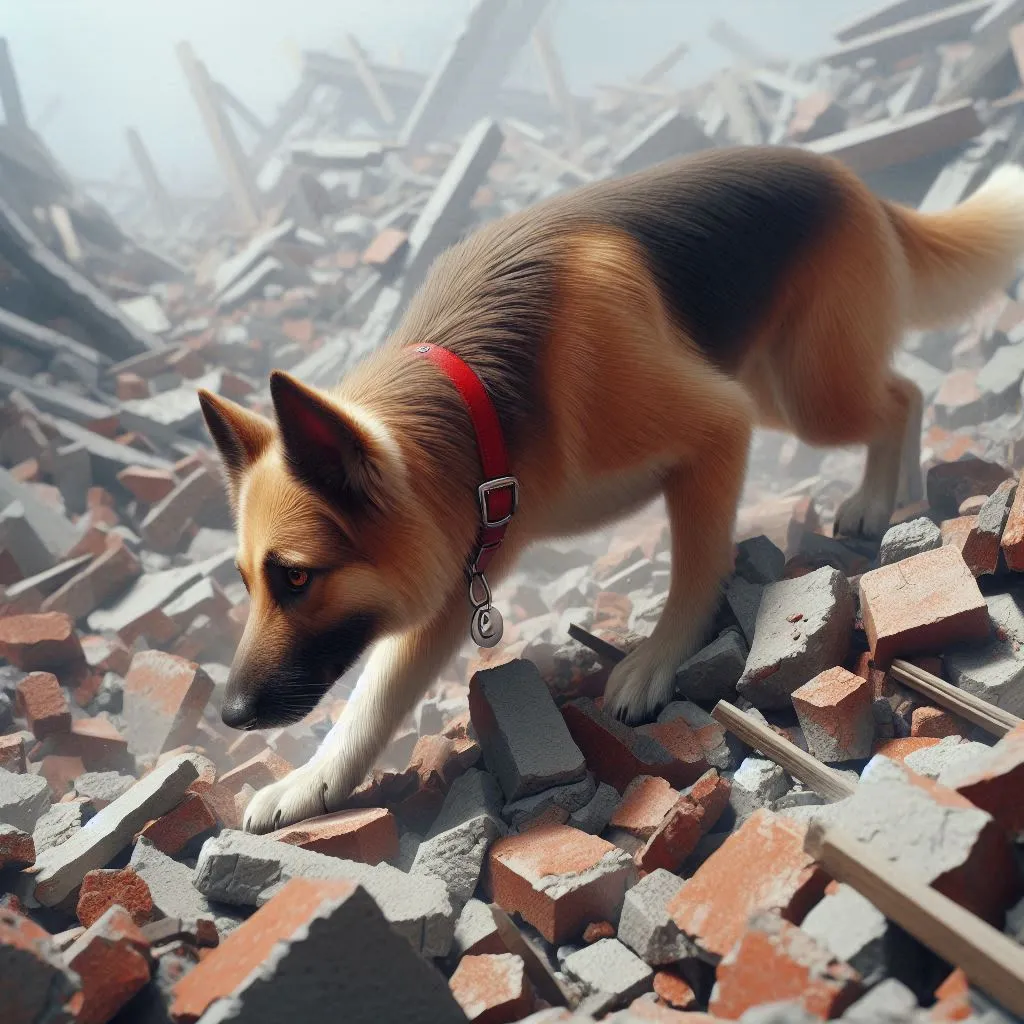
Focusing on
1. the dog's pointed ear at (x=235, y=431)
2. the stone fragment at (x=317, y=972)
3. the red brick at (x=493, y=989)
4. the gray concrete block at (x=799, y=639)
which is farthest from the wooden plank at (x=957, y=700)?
the dog's pointed ear at (x=235, y=431)

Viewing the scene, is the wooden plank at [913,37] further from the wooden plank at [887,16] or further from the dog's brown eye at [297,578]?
the dog's brown eye at [297,578]

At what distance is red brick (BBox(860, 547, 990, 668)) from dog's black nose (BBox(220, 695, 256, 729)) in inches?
52.6

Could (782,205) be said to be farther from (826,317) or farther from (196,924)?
(196,924)

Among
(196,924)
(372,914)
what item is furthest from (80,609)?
(372,914)

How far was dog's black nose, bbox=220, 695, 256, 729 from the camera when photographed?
1753 mm

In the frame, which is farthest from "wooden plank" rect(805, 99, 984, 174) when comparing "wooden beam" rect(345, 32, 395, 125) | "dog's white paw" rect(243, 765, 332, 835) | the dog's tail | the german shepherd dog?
"wooden beam" rect(345, 32, 395, 125)

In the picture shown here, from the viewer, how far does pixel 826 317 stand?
8.37ft

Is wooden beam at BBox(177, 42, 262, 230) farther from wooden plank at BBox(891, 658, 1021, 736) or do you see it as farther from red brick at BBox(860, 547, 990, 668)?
wooden plank at BBox(891, 658, 1021, 736)

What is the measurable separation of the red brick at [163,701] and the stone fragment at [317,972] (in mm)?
1693

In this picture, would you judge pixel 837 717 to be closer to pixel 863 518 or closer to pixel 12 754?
pixel 863 518

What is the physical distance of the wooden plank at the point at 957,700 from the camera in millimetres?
1661

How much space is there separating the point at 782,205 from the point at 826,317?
1.14 ft

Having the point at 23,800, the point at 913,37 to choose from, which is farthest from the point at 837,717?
the point at 913,37

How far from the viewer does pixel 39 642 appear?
2.95m
